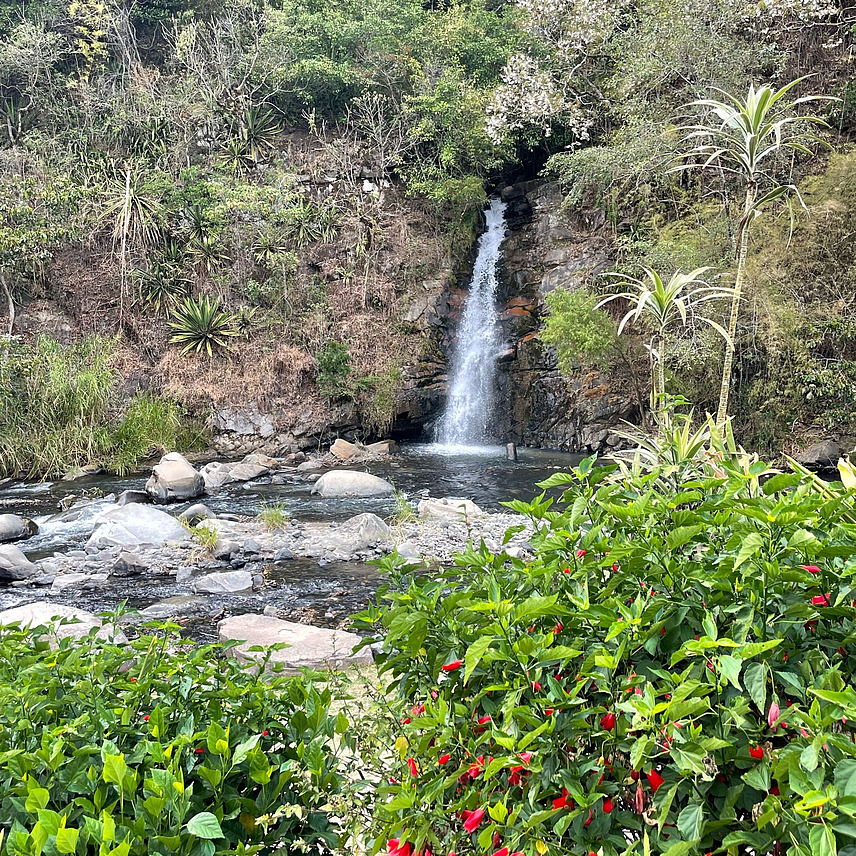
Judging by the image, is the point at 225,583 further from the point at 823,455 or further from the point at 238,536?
the point at 823,455

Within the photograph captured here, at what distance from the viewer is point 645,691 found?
1006 millimetres

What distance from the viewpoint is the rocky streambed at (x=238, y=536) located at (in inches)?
235

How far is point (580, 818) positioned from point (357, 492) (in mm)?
8768

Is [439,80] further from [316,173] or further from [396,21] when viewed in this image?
[316,173]

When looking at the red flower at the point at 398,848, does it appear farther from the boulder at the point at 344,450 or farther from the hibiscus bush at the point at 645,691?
the boulder at the point at 344,450

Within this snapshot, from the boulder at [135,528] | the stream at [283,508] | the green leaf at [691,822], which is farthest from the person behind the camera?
the boulder at [135,528]

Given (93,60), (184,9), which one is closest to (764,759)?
(93,60)

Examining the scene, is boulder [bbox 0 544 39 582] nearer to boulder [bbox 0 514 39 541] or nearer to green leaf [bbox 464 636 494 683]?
boulder [bbox 0 514 39 541]

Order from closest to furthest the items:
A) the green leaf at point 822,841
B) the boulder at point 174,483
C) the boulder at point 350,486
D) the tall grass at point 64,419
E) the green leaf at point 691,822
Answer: the green leaf at point 822,841, the green leaf at point 691,822, the boulder at point 174,483, the boulder at point 350,486, the tall grass at point 64,419

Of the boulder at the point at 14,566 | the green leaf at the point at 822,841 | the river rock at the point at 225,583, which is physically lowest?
the river rock at the point at 225,583

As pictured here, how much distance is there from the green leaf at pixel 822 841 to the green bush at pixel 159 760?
84 centimetres

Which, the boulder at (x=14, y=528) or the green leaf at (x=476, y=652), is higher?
the green leaf at (x=476, y=652)

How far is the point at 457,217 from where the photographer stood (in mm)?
15867

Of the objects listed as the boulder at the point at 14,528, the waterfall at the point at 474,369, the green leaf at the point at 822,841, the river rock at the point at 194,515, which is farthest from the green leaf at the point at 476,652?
the waterfall at the point at 474,369
